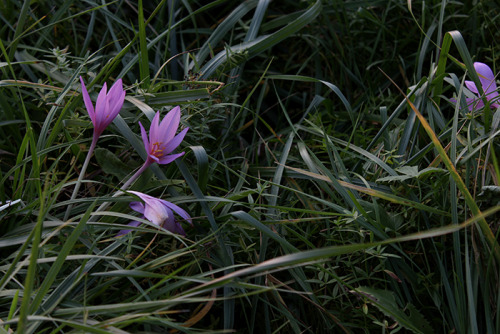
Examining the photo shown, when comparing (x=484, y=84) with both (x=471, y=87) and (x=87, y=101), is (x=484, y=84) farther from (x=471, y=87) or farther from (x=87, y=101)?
(x=87, y=101)

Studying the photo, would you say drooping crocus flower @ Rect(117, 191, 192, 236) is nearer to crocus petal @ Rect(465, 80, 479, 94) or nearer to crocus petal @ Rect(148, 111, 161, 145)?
crocus petal @ Rect(148, 111, 161, 145)

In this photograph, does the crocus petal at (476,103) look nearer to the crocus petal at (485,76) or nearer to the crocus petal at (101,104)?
the crocus petal at (485,76)

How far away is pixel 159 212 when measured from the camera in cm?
89

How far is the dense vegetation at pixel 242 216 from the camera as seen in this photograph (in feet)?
2.80

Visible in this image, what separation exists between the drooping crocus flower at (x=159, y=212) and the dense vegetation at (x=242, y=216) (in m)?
0.01

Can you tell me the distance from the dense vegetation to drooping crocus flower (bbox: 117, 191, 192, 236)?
0.5 inches

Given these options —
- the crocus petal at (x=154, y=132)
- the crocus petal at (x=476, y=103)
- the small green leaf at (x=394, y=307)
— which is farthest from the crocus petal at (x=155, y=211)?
the crocus petal at (x=476, y=103)

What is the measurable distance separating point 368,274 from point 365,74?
2.44 feet

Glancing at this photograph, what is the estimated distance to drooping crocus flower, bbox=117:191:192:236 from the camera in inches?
35.0

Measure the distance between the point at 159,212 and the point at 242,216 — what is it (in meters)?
0.15

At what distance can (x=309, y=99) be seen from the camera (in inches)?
62.1

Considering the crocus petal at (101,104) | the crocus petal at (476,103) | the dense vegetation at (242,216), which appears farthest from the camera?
the crocus petal at (476,103)

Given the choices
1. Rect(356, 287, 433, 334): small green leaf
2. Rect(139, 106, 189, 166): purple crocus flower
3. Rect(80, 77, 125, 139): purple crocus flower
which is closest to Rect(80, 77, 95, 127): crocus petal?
Rect(80, 77, 125, 139): purple crocus flower

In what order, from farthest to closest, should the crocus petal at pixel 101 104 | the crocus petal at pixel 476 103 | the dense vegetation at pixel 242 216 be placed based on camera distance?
the crocus petal at pixel 476 103
the crocus petal at pixel 101 104
the dense vegetation at pixel 242 216
